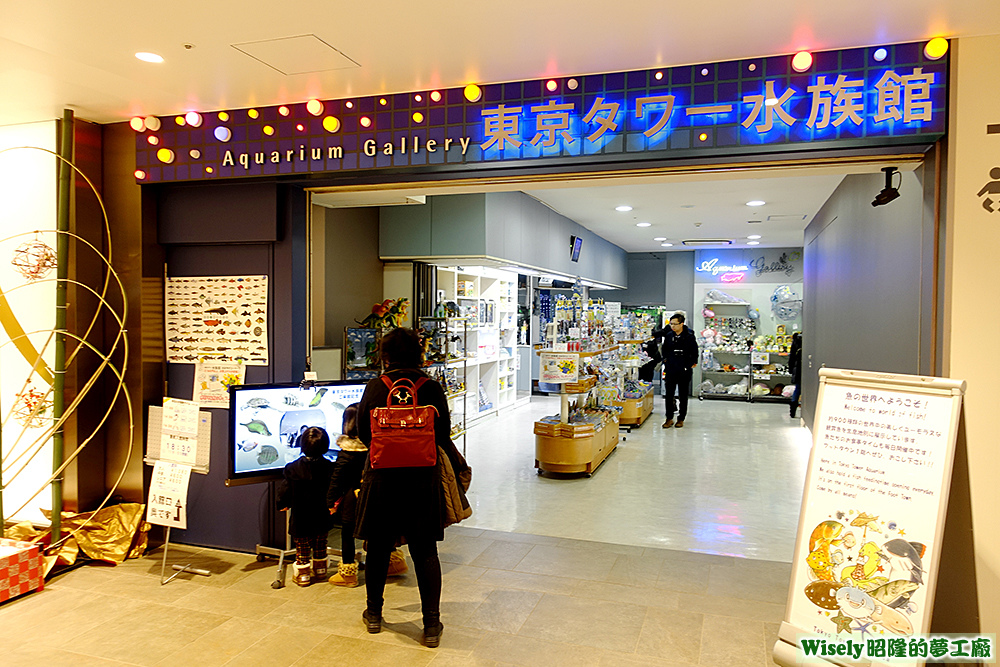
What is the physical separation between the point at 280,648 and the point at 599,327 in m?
5.49

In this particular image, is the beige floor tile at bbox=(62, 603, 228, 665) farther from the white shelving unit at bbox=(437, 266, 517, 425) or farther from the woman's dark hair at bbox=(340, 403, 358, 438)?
the white shelving unit at bbox=(437, 266, 517, 425)

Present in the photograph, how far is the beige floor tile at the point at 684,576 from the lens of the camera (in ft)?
12.3

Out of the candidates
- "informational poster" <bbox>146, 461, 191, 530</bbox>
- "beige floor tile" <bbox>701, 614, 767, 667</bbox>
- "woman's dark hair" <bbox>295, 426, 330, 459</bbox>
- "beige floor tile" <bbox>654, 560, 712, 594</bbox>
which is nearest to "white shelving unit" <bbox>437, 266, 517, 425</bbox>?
"woman's dark hair" <bbox>295, 426, 330, 459</bbox>

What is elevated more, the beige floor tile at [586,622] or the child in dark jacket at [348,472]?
the child in dark jacket at [348,472]

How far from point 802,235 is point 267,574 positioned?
32.6 ft

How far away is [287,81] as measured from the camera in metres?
3.56

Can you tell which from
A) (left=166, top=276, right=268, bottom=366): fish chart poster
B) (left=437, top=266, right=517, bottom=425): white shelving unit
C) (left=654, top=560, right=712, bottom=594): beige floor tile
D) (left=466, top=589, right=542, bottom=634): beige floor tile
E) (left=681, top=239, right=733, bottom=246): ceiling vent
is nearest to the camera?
(left=466, top=589, right=542, bottom=634): beige floor tile

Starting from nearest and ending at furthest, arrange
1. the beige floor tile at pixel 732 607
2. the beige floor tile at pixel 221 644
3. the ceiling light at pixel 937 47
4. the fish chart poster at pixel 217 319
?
the ceiling light at pixel 937 47 < the beige floor tile at pixel 221 644 < the beige floor tile at pixel 732 607 < the fish chart poster at pixel 217 319

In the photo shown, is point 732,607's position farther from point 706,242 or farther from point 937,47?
point 706,242

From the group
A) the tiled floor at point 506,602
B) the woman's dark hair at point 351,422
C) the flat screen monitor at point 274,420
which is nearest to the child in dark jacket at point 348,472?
the woman's dark hair at point 351,422

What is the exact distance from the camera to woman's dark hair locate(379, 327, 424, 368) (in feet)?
10.4

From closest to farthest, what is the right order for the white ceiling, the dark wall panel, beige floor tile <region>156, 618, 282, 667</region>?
1. the white ceiling
2. beige floor tile <region>156, 618, 282, 667</region>
3. the dark wall panel

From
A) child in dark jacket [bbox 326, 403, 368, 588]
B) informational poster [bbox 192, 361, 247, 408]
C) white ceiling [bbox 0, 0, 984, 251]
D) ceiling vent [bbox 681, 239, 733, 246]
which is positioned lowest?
child in dark jacket [bbox 326, 403, 368, 588]

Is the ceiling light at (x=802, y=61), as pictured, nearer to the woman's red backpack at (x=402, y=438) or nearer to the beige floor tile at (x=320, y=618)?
the woman's red backpack at (x=402, y=438)
